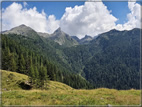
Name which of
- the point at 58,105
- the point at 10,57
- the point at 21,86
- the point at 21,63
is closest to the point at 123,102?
the point at 58,105

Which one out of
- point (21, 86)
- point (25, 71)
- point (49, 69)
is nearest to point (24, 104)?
point (21, 86)

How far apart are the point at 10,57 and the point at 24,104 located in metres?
70.8

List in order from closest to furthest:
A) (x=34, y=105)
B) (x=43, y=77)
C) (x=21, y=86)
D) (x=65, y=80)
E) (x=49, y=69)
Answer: (x=34, y=105)
(x=21, y=86)
(x=43, y=77)
(x=49, y=69)
(x=65, y=80)

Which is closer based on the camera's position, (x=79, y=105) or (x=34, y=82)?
(x=79, y=105)

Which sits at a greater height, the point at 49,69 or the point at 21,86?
the point at 49,69

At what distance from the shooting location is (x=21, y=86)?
138 ft

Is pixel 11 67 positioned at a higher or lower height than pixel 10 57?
lower

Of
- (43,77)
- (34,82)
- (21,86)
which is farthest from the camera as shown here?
(43,77)

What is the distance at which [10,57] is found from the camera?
7331cm

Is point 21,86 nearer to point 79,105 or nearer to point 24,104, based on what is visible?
point 24,104

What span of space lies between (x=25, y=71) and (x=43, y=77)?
33277 mm

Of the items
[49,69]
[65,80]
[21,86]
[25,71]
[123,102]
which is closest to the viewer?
[123,102]

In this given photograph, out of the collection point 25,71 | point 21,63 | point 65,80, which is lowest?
point 65,80

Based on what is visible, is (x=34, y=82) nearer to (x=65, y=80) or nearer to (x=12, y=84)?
(x=12, y=84)
